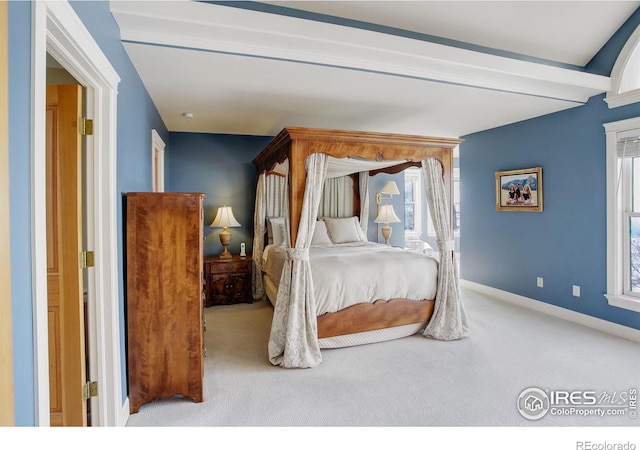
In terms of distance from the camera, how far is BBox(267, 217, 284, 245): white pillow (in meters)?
5.09

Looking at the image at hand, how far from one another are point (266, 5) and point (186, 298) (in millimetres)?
2138

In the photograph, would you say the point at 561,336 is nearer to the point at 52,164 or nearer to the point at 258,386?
the point at 258,386

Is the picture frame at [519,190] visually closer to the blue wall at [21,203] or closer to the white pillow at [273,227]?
the white pillow at [273,227]

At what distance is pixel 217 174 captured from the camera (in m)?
5.31

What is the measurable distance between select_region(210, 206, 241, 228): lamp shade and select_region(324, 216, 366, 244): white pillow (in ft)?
4.73

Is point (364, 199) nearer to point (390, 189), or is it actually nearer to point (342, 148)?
point (390, 189)

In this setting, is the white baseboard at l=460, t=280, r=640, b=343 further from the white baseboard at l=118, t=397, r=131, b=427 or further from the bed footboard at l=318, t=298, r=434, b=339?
the white baseboard at l=118, t=397, r=131, b=427

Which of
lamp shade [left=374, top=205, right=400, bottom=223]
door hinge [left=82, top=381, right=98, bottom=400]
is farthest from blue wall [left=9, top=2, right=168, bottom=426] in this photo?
lamp shade [left=374, top=205, right=400, bottom=223]

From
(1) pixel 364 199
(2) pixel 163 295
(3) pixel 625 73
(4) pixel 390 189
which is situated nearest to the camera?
(2) pixel 163 295

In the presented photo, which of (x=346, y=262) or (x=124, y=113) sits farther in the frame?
(x=346, y=262)

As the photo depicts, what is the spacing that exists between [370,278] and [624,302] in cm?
262

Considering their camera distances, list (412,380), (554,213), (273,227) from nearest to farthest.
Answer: (412,380), (554,213), (273,227)

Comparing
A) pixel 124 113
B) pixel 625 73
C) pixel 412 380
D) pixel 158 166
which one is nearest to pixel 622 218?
pixel 625 73

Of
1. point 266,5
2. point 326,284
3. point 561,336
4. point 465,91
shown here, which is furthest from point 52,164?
point 561,336
